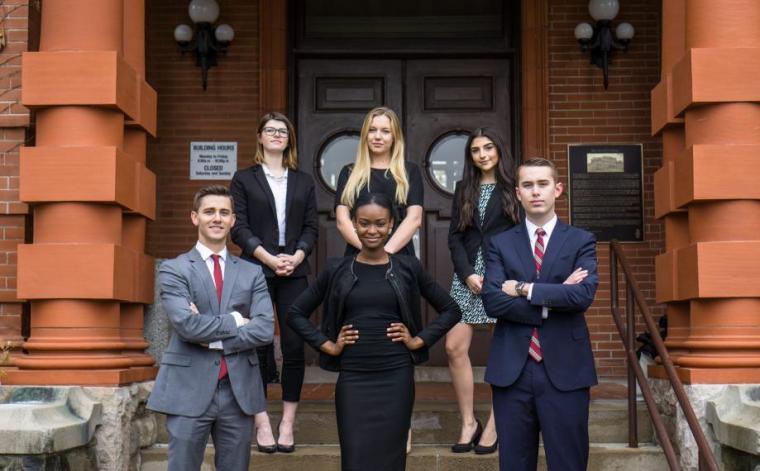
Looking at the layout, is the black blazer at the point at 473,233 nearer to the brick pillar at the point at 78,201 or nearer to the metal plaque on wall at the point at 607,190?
the brick pillar at the point at 78,201

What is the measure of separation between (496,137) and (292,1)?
156 inches

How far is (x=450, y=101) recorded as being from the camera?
9125mm

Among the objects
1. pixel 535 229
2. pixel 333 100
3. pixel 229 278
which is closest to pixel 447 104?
pixel 333 100

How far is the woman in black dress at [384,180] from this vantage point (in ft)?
18.8

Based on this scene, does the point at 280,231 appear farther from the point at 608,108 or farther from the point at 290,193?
the point at 608,108

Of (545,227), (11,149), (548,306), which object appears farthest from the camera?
(11,149)

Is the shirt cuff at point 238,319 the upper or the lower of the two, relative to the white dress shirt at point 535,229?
lower

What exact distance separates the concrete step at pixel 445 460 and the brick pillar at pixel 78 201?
902mm

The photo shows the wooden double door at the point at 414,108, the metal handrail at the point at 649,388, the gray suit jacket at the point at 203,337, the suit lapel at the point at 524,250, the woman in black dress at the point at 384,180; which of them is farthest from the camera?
the wooden double door at the point at 414,108

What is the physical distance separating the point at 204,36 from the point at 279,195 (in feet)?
10.8

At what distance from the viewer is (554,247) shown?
185 inches

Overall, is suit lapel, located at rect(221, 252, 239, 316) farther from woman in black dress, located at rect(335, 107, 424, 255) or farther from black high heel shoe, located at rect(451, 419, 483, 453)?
black high heel shoe, located at rect(451, 419, 483, 453)

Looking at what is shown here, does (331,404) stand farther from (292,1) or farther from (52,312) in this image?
(292,1)

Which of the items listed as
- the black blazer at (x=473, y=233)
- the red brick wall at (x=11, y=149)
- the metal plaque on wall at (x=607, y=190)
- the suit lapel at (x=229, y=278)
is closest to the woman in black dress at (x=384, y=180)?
the black blazer at (x=473, y=233)
